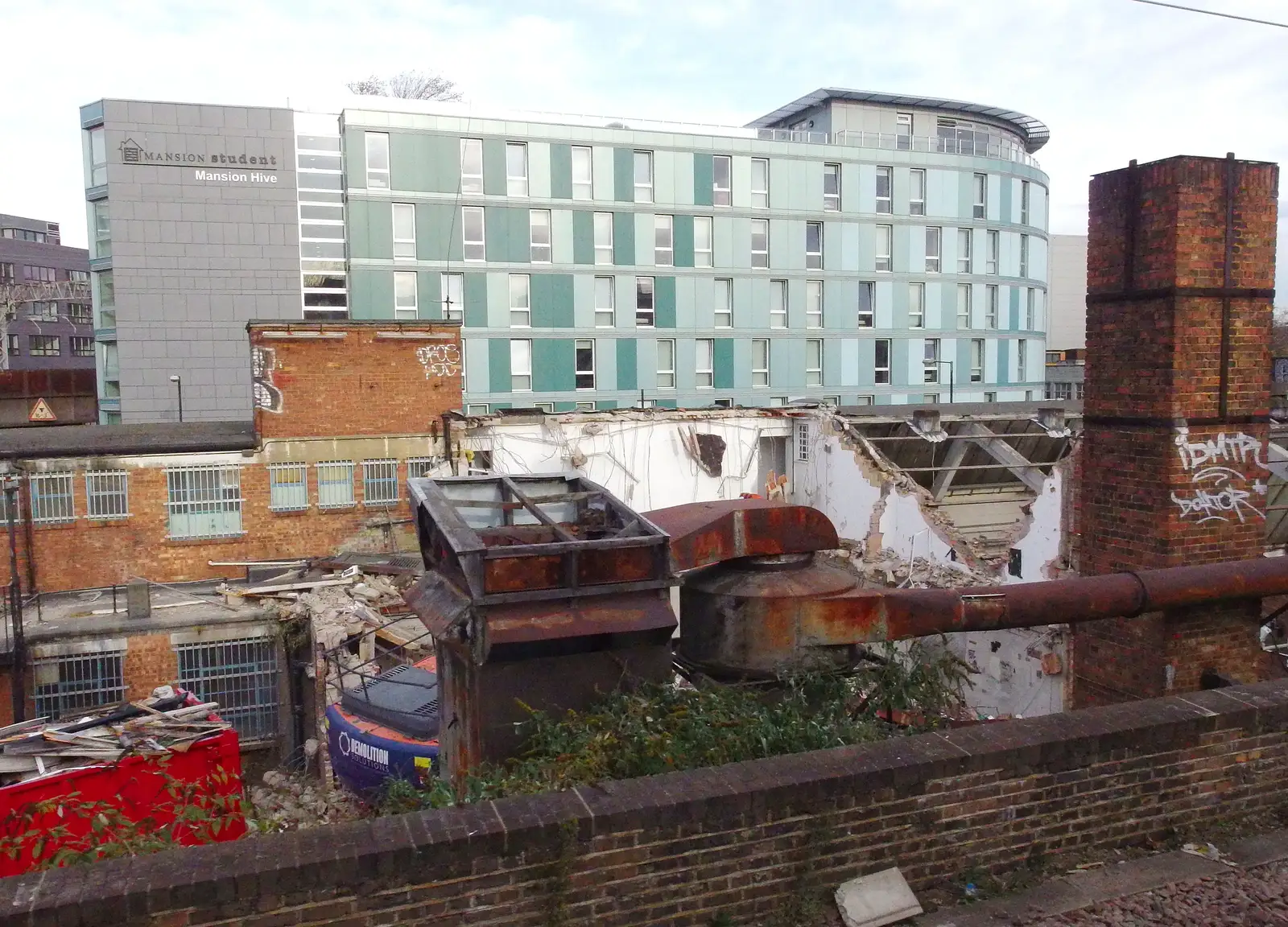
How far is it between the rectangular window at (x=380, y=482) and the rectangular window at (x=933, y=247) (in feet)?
91.8

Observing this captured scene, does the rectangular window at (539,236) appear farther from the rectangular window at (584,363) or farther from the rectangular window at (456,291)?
the rectangular window at (584,363)

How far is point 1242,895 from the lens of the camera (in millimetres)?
4414

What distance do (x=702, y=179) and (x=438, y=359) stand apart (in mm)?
19776

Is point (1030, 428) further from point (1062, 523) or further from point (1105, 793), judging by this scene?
point (1105, 793)

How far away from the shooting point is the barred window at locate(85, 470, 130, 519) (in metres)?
16.9

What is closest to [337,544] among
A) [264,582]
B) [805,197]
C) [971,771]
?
[264,582]

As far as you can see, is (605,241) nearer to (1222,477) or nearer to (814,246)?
(814,246)

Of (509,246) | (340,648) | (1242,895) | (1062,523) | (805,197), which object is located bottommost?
(340,648)

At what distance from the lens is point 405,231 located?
32719mm

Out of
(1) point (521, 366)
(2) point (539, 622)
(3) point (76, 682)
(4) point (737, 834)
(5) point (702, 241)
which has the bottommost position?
(3) point (76, 682)

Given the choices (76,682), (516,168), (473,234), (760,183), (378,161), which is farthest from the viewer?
(760,183)

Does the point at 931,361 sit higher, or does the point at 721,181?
the point at 721,181

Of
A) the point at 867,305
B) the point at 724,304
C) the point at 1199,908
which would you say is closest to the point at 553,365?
the point at 724,304

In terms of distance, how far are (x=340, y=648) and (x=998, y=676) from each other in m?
8.80
